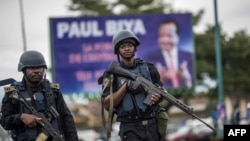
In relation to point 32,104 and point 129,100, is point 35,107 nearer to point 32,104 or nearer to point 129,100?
point 32,104

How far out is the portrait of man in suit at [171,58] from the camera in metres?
23.9

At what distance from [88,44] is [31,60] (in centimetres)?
1752

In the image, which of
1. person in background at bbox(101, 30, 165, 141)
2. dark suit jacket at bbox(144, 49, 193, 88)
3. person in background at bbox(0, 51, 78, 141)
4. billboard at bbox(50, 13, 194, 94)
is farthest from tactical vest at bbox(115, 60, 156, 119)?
dark suit jacket at bbox(144, 49, 193, 88)

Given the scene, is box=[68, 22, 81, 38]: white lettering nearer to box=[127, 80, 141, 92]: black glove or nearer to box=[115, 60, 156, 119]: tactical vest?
box=[115, 60, 156, 119]: tactical vest

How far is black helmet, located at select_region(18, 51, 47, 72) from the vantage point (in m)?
5.77

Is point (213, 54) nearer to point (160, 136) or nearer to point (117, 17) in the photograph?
point (117, 17)

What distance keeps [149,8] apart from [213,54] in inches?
203

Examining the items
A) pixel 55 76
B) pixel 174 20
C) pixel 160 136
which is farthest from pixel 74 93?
pixel 160 136

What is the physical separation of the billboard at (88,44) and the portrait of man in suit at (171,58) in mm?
84

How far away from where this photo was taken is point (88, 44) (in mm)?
23297

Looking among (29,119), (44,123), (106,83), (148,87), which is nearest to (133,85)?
(148,87)

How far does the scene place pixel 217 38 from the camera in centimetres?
2216

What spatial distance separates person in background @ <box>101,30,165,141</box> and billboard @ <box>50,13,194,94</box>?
16.5 meters

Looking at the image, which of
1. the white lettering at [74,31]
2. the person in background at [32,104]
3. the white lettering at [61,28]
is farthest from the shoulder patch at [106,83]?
the white lettering at [74,31]
